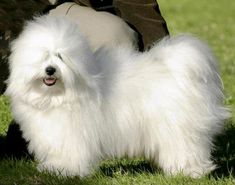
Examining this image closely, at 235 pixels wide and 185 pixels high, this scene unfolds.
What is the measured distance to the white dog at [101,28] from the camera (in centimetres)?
552

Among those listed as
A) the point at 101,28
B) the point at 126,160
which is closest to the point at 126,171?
the point at 126,160

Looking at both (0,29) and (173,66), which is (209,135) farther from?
(0,29)

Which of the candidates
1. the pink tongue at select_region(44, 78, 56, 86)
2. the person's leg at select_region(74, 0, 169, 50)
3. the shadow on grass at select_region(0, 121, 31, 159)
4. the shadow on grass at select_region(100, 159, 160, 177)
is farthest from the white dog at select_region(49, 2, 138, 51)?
the shadow on grass at select_region(0, 121, 31, 159)

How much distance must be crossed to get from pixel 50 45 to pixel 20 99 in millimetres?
449

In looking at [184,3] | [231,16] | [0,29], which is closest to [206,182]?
[0,29]

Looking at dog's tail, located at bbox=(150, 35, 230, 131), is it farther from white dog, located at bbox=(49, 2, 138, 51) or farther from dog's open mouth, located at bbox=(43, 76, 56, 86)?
dog's open mouth, located at bbox=(43, 76, 56, 86)

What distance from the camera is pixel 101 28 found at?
5.54 metres

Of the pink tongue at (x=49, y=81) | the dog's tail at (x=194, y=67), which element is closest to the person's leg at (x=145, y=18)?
the dog's tail at (x=194, y=67)

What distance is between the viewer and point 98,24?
18.3ft

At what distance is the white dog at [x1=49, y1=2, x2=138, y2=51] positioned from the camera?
18.1 feet

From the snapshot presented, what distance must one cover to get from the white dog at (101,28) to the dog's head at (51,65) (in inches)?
22.2

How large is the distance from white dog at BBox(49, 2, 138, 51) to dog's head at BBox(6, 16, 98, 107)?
1.85ft

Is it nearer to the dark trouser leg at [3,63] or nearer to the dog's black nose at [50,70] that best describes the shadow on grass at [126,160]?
the dark trouser leg at [3,63]

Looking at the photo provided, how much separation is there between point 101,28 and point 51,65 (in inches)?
36.8
